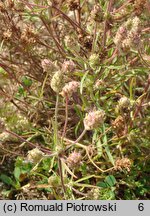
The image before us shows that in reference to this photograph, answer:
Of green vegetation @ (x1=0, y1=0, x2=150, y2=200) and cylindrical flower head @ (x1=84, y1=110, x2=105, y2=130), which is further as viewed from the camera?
green vegetation @ (x1=0, y1=0, x2=150, y2=200)

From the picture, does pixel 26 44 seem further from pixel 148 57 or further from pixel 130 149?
pixel 130 149

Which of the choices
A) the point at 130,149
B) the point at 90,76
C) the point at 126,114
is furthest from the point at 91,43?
the point at 130,149

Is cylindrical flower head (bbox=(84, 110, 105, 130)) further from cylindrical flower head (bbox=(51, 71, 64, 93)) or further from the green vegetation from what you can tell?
cylindrical flower head (bbox=(51, 71, 64, 93))

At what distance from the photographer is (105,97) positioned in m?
1.53

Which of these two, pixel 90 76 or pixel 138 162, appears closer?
pixel 90 76

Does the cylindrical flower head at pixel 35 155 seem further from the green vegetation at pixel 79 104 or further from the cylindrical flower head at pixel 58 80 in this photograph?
the cylindrical flower head at pixel 58 80

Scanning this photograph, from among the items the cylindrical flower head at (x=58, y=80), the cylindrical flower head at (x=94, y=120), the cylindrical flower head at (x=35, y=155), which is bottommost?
the cylindrical flower head at (x=35, y=155)

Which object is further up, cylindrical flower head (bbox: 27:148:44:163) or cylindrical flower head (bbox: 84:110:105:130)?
cylindrical flower head (bbox: 84:110:105:130)

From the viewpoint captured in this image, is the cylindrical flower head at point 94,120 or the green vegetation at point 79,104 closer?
the cylindrical flower head at point 94,120

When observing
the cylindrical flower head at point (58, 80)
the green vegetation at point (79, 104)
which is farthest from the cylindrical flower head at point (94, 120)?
the cylindrical flower head at point (58, 80)

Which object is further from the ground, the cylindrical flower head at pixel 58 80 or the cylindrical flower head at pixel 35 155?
the cylindrical flower head at pixel 58 80

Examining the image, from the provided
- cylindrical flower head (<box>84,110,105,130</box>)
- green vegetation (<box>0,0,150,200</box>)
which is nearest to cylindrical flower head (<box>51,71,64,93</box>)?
green vegetation (<box>0,0,150,200</box>)

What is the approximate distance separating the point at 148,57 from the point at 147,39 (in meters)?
0.26

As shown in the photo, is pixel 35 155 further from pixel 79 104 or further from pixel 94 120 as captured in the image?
pixel 79 104
